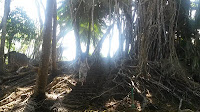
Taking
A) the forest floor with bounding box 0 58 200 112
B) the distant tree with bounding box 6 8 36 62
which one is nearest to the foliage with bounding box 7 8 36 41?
the distant tree with bounding box 6 8 36 62

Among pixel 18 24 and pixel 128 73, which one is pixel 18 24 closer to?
pixel 18 24

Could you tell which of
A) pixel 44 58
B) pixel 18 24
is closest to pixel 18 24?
pixel 18 24

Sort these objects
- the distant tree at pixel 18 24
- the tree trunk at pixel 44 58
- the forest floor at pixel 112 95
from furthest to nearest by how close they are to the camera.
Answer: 1. the distant tree at pixel 18 24
2. the tree trunk at pixel 44 58
3. the forest floor at pixel 112 95

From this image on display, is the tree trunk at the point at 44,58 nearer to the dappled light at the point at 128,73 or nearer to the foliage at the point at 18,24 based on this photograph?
the dappled light at the point at 128,73

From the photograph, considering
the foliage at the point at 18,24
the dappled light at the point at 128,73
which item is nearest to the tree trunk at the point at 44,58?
the dappled light at the point at 128,73

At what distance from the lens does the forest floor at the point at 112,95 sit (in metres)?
2.11

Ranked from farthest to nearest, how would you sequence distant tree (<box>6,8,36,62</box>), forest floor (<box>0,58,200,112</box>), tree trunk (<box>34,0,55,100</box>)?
distant tree (<box>6,8,36,62</box>)
tree trunk (<box>34,0,55,100</box>)
forest floor (<box>0,58,200,112</box>)

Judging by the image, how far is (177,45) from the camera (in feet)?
11.6

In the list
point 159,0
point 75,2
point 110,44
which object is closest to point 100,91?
point 110,44

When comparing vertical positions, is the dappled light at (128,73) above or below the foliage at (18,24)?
below

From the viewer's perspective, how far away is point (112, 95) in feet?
8.11

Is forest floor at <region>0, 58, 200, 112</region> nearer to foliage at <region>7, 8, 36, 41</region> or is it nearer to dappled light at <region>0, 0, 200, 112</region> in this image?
dappled light at <region>0, 0, 200, 112</region>

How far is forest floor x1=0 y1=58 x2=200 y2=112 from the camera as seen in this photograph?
6.91ft

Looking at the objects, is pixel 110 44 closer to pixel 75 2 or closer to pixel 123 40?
pixel 123 40
